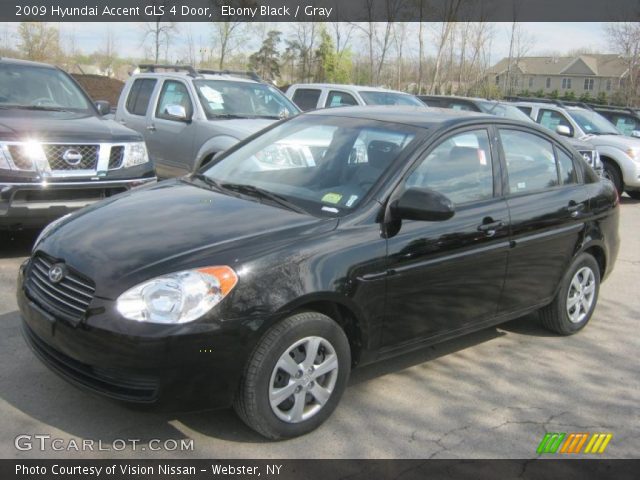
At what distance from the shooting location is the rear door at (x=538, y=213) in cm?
454

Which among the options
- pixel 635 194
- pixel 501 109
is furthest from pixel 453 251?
pixel 635 194

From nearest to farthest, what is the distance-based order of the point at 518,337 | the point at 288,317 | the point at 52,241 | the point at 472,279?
the point at 288,317
the point at 52,241
the point at 472,279
the point at 518,337

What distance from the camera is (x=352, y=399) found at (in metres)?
3.91

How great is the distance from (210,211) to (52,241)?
88 cm

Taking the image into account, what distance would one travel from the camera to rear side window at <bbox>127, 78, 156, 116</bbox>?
9898 millimetres

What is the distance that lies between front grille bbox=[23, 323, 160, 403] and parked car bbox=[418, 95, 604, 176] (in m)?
9.56

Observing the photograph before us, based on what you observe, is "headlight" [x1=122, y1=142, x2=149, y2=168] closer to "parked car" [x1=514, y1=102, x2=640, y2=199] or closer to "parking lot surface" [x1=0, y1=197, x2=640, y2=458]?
"parking lot surface" [x1=0, y1=197, x2=640, y2=458]

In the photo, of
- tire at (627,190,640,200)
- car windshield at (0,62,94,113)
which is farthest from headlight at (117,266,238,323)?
tire at (627,190,640,200)

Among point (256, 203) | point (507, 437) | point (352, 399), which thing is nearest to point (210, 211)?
point (256, 203)

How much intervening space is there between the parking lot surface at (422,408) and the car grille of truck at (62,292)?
43 centimetres

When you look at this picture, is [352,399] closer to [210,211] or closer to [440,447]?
[440,447]

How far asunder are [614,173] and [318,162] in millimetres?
10801

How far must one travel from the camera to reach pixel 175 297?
3043 mm

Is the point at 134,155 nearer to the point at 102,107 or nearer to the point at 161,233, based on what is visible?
the point at 102,107
